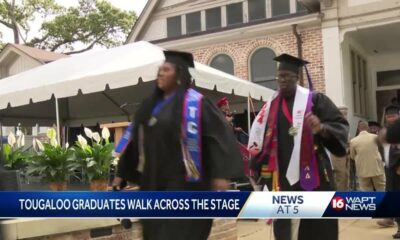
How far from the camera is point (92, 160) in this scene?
5.66 meters

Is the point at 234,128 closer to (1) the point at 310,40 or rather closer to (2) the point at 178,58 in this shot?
(2) the point at 178,58

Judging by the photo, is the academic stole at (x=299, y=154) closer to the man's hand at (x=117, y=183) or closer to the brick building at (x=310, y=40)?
the man's hand at (x=117, y=183)

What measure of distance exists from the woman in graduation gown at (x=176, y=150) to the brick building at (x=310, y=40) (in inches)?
404

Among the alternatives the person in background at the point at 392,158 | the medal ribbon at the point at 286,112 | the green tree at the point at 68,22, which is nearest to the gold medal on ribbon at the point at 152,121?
the medal ribbon at the point at 286,112

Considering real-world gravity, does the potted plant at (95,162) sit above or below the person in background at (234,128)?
below

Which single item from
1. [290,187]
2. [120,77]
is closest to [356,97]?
[120,77]

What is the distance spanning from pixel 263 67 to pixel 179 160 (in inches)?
450

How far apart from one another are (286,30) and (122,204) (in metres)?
11.1

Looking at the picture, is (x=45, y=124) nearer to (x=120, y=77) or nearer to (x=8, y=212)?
(x=120, y=77)

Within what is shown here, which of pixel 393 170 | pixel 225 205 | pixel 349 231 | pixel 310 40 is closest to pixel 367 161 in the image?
pixel 349 231

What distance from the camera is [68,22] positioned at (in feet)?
114

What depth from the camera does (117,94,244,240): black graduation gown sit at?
317 cm

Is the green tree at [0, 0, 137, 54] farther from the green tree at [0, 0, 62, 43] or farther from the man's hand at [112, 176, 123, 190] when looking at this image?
the man's hand at [112, 176, 123, 190]

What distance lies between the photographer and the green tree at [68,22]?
3475 cm
